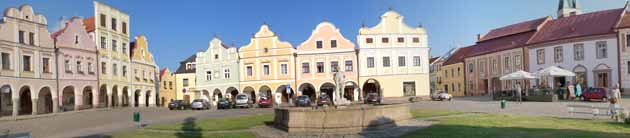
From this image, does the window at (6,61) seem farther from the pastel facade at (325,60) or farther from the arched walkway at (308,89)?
the arched walkway at (308,89)

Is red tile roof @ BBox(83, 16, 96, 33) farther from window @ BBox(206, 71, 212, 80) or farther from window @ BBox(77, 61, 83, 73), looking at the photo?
window @ BBox(206, 71, 212, 80)

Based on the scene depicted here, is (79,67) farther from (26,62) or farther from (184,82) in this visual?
(184,82)

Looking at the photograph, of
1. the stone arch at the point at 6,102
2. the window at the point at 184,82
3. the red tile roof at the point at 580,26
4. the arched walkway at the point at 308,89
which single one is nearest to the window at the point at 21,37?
the stone arch at the point at 6,102

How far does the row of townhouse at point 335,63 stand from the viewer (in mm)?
54688

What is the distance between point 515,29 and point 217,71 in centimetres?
3168

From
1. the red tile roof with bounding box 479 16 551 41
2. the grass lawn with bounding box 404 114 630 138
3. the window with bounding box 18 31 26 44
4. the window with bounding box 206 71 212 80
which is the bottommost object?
the grass lawn with bounding box 404 114 630 138

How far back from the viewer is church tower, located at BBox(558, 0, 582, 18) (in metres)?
59.7

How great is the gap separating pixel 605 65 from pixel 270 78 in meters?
30.0

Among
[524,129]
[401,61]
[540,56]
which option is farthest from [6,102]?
[540,56]

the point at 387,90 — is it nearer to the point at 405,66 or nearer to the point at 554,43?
the point at 405,66

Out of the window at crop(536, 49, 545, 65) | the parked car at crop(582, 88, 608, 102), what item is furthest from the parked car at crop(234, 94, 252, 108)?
the window at crop(536, 49, 545, 65)

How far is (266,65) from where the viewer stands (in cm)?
5691

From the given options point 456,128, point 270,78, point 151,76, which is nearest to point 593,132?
point 456,128

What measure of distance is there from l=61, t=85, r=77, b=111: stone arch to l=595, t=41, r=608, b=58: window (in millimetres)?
41818
